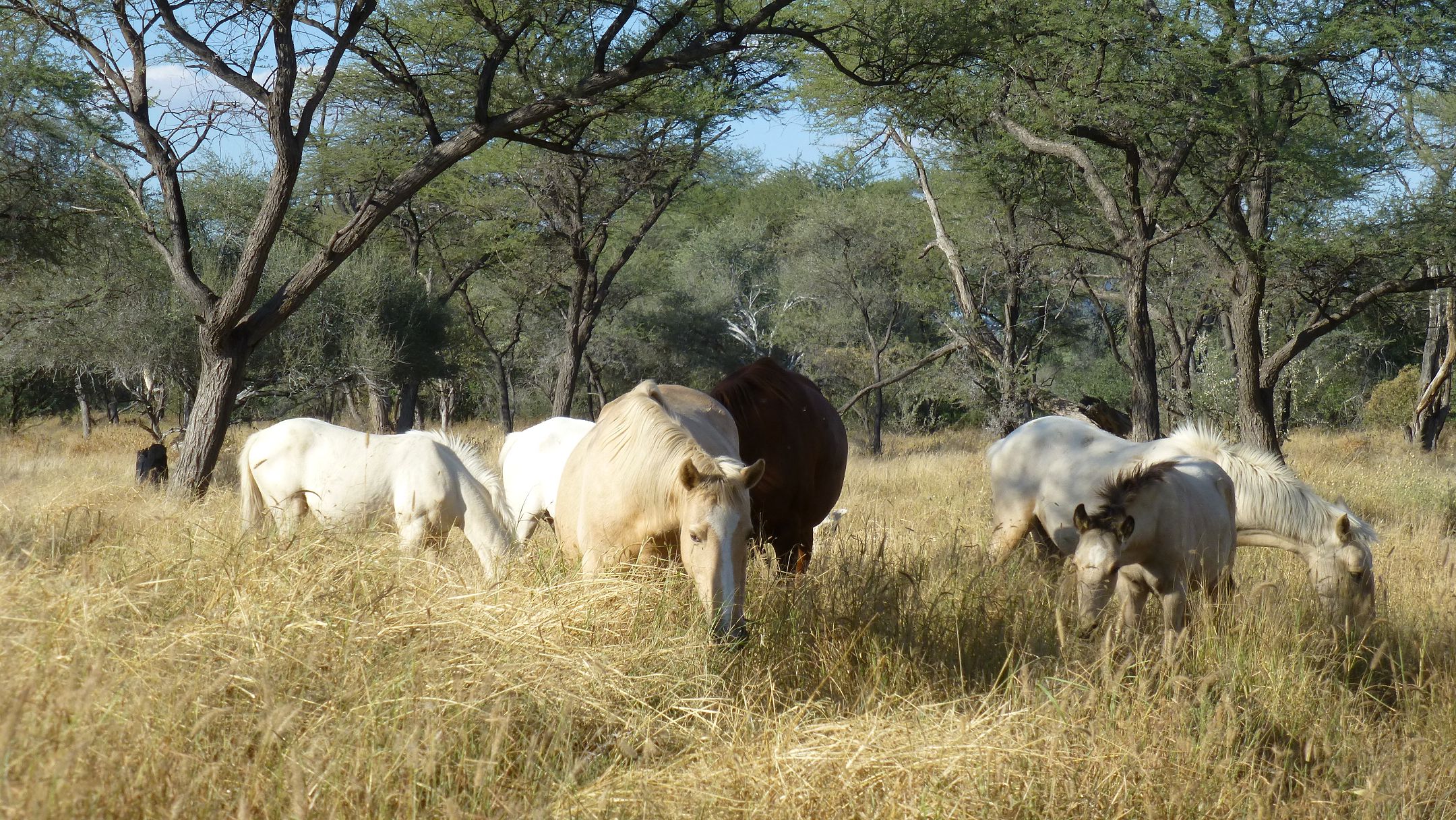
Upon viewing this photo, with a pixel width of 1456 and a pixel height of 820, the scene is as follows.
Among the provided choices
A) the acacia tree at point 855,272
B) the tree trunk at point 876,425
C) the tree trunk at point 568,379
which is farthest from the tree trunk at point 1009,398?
the tree trunk at point 568,379

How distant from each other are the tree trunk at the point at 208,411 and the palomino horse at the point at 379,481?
182cm

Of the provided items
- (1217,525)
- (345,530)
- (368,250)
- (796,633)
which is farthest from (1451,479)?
(368,250)

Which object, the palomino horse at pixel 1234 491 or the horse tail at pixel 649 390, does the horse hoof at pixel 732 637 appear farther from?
the palomino horse at pixel 1234 491

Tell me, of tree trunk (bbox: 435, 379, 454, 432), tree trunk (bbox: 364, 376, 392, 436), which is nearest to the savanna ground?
tree trunk (bbox: 364, 376, 392, 436)

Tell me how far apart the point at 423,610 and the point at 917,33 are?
8.29 metres

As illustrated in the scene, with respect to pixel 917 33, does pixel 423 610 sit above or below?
below

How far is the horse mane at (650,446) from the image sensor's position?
4.10 meters

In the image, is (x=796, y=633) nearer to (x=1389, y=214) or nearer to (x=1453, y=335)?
(x=1389, y=214)

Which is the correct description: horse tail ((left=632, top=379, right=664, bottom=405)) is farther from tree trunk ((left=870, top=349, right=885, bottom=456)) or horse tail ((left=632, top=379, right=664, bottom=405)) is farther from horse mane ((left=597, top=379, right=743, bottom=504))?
tree trunk ((left=870, top=349, right=885, bottom=456))

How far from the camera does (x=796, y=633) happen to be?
404 centimetres

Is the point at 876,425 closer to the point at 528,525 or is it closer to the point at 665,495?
the point at 528,525

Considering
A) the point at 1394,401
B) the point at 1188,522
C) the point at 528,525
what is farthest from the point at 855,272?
the point at 1188,522

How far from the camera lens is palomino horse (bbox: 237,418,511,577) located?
687 cm

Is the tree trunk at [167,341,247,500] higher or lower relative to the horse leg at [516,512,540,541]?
higher
